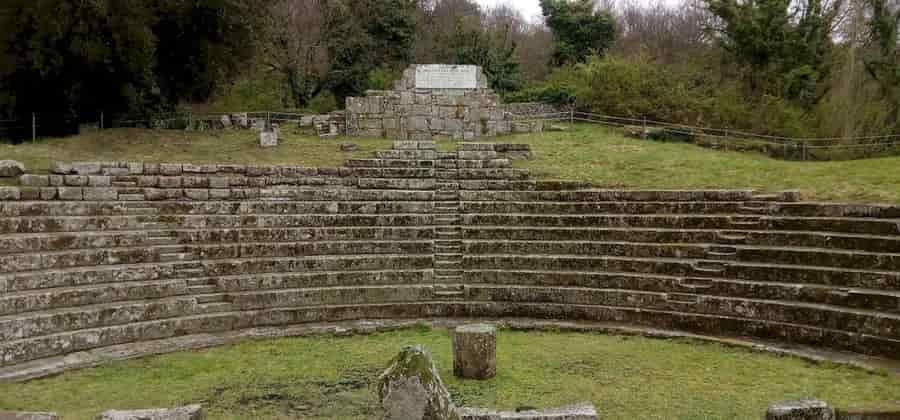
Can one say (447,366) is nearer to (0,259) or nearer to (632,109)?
(0,259)

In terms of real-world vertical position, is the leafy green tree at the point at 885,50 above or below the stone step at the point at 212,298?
above

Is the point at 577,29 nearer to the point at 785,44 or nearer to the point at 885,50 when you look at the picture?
the point at 785,44

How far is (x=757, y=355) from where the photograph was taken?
870 cm

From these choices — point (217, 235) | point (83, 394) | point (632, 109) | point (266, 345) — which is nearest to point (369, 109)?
point (632, 109)

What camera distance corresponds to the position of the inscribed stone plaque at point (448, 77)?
21047 mm

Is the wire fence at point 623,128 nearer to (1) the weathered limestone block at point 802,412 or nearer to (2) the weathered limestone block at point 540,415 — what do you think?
(1) the weathered limestone block at point 802,412

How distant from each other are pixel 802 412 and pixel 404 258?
7.50m

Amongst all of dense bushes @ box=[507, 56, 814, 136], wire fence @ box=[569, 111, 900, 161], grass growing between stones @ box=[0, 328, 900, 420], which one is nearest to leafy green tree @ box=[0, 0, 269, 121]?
grass growing between stones @ box=[0, 328, 900, 420]

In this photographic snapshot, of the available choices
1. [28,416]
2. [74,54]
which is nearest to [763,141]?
[74,54]

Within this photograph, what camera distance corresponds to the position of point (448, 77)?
69.2 ft

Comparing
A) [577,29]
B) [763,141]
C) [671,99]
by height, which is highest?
[577,29]

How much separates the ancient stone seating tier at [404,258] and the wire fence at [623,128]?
20.8 ft

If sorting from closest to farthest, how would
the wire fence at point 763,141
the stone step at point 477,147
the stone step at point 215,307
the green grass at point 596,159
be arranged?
the stone step at point 215,307 < the green grass at point 596,159 < the stone step at point 477,147 < the wire fence at point 763,141

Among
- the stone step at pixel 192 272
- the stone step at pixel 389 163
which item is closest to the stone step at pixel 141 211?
the stone step at pixel 192 272
